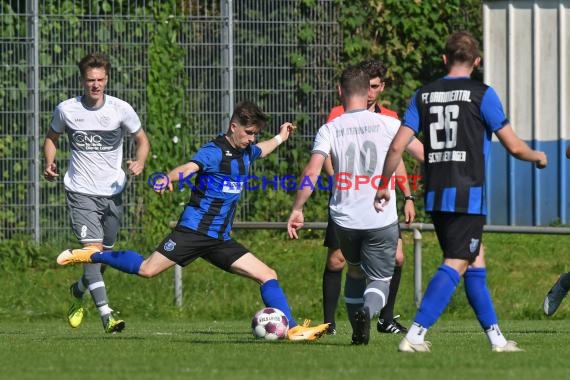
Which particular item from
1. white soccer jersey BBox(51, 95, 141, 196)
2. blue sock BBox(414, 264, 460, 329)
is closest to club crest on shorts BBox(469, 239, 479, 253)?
blue sock BBox(414, 264, 460, 329)

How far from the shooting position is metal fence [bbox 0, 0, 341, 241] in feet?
52.3

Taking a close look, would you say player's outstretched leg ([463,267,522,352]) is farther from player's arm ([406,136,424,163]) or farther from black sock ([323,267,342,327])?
black sock ([323,267,342,327])

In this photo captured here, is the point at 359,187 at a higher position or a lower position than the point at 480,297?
higher

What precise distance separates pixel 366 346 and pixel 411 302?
5.81m

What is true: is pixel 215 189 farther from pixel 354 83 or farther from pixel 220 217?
pixel 354 83

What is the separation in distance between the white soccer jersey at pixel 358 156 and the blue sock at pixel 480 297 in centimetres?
93

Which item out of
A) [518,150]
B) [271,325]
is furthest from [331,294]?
[518,150]

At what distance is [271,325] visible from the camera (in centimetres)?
927

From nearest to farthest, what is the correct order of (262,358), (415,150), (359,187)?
(262,358) < (359,187) < (415,150)

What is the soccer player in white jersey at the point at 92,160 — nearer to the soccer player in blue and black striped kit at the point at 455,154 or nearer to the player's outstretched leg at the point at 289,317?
the player's outstretched leg at the point at 289,317

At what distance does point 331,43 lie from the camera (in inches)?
666

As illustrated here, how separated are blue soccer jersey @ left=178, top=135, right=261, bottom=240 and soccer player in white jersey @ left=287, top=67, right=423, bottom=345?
2.90ft

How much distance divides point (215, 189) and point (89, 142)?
1873 mm

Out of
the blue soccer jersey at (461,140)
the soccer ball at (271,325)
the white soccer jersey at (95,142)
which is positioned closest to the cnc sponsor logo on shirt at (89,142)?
the white soccer jersey at (95,142)
